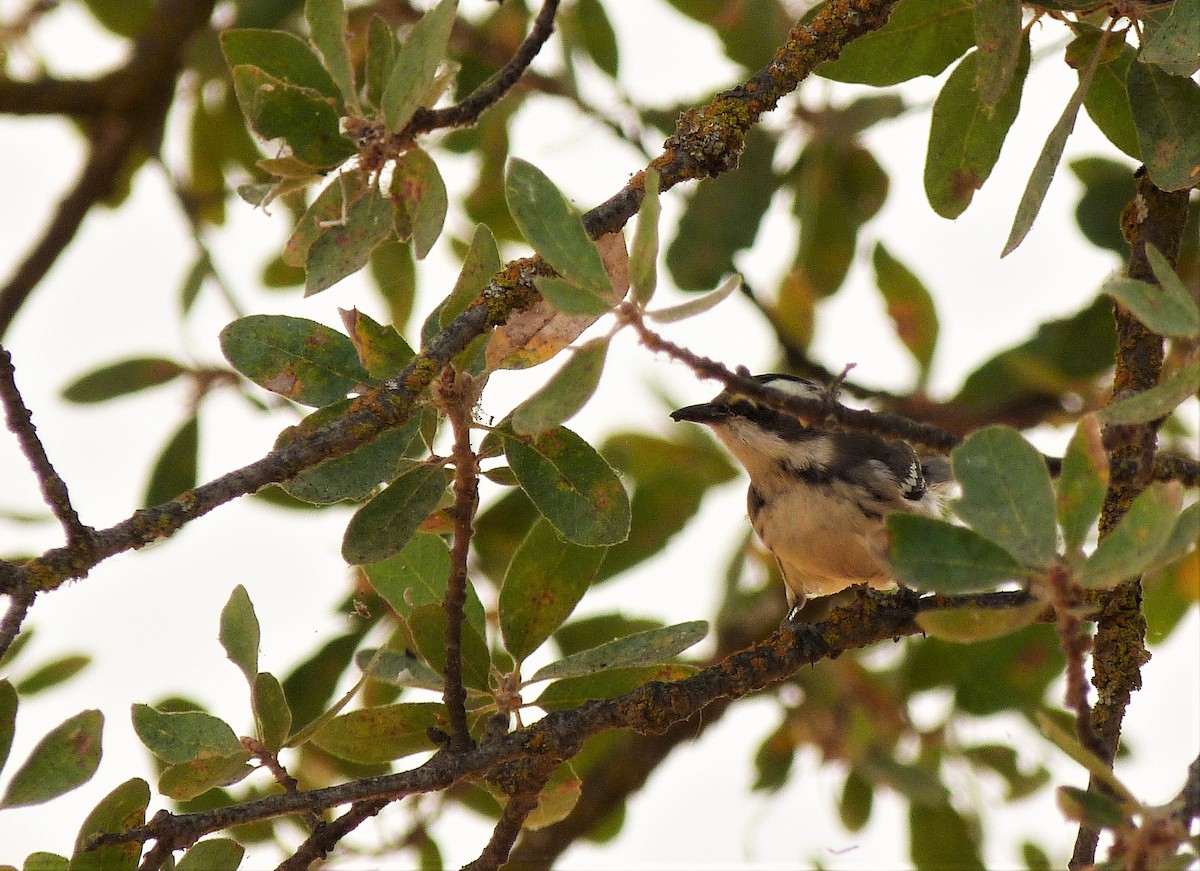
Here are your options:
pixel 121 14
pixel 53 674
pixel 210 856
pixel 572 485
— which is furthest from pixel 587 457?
pixel 121 14

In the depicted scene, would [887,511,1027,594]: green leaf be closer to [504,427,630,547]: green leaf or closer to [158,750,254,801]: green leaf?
[504,427,630,547]: green leaf

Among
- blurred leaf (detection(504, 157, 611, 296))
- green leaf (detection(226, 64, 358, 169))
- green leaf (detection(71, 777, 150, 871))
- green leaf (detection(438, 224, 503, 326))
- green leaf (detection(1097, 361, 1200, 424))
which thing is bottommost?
green leaf (detection(71, 777, 150, 871))

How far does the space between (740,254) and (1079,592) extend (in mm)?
3332

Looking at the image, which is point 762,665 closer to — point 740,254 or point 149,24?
point 740,254

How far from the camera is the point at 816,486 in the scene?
504cm

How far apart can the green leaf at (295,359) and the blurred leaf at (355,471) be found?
0.13 metres

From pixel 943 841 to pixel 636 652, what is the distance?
102 inches

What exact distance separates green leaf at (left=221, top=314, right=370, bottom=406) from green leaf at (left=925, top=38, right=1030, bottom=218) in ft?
4.35

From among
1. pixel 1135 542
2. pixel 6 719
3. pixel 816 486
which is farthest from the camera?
pixel 816 486

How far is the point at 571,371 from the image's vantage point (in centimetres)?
226

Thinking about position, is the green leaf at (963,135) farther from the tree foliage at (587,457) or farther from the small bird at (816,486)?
the small bird at (816,486)

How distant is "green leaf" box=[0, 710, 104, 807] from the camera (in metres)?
2.72

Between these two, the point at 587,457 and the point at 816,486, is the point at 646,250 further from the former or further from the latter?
the point at 816,486

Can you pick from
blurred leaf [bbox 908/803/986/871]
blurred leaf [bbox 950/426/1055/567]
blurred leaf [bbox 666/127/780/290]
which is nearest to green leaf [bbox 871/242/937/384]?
blurred leaf [bbox 666/127/780/290]
